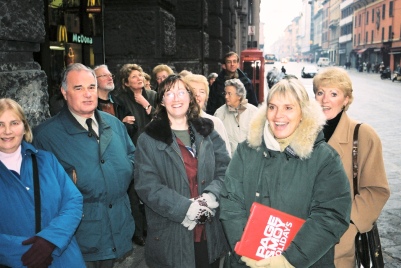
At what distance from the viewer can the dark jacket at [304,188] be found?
2053 millimetres

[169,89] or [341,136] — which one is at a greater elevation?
[169,89]

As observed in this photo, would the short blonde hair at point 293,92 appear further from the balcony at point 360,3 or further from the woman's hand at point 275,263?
the balcony at point 360,3

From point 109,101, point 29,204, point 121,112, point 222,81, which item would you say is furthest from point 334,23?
point 29,204

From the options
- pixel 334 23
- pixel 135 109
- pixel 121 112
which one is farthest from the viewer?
pixel 334 23

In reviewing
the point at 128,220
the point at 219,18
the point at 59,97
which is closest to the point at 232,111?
the point at 59,97

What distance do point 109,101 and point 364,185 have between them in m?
2.64

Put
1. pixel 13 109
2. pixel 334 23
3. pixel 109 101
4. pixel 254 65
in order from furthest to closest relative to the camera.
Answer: pixel 334 23 → pixel 254 65 → pixel 109 101 → pixel 13 109

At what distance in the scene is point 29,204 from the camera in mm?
2234

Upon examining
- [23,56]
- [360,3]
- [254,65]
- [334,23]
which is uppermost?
[360,3]

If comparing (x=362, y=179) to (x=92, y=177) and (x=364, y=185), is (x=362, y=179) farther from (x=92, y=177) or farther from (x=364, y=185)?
(x=92, y=177)

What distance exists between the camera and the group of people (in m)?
2.11

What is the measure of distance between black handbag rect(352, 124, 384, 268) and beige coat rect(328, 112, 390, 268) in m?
0.02

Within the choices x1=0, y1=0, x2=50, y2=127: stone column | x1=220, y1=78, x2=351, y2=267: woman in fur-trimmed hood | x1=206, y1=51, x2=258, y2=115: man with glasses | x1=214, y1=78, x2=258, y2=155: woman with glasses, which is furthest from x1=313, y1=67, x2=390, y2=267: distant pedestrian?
x1=206, y1=51, x2=258, y2=115: man with glasses

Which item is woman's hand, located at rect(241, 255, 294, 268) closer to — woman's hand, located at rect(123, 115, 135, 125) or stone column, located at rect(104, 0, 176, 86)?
woman's hand, located at rect(123, 115, 135, 125)
